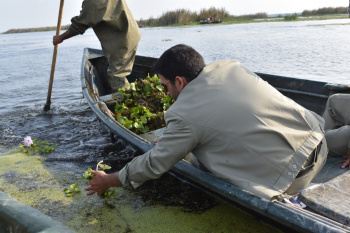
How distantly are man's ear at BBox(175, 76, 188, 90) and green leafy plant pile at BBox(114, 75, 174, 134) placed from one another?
2.16m

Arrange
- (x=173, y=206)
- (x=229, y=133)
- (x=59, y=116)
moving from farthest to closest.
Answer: (x=59, y=116) < (x=173, y=206) < (x=229, y=133)

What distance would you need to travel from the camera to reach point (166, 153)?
7.63 ft

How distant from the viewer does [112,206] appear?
11.5ft

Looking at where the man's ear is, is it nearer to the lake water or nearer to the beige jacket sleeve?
the beige jacket sleeve

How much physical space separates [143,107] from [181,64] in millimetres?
2579

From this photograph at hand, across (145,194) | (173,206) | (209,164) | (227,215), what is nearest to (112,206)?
(145,194)

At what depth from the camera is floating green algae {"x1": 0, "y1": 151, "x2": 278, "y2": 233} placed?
119 inches

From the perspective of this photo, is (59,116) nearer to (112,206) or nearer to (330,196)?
(112,206)

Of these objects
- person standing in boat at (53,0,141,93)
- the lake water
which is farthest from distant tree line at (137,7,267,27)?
person standing in boat at (53,0,141,93)

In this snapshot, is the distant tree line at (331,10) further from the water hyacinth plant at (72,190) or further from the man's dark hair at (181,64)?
the man's dark hair at (181,64)

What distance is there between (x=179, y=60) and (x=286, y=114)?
2.67 feet

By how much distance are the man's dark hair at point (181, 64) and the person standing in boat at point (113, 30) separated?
350 centimetres

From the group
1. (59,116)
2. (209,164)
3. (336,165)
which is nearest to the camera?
(209,164)

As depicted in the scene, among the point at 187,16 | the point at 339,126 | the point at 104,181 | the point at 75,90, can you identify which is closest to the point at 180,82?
the point at 104,181
